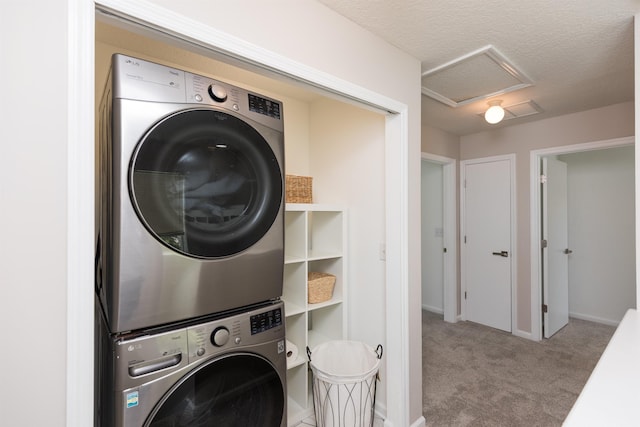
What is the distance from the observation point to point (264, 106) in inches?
47.4

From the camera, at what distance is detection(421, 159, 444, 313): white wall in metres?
4.11

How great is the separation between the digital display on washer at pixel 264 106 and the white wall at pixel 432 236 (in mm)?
3265

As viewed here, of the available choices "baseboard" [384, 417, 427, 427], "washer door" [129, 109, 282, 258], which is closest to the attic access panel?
"washer door" [129, 109, 282, 258]

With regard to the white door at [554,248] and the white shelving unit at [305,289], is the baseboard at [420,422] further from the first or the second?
the white door at [554,248]

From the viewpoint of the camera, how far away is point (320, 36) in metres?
1.43

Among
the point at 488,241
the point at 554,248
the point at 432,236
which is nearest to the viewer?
the point at 554,248

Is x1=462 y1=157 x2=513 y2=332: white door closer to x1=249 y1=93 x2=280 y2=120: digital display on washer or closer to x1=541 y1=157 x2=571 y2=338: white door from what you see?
x1=541 y1=157 x2=571 y2=338: white door

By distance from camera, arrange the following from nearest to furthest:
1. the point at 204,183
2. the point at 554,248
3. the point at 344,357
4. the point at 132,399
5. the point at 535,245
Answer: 1. the point at 132,399
2. the point at 204,183
3. the point at 344,357
4. the point at 535,245
5. the point at 554,248

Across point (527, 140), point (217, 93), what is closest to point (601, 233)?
point (527, 140)

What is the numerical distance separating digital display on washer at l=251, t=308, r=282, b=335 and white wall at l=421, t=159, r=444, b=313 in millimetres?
3341

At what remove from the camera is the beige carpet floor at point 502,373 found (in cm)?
211

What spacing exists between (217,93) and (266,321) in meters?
0.88

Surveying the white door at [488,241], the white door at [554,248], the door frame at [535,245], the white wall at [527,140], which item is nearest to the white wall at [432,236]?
the white door at [488,241]

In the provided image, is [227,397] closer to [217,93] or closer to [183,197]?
[183,197]
